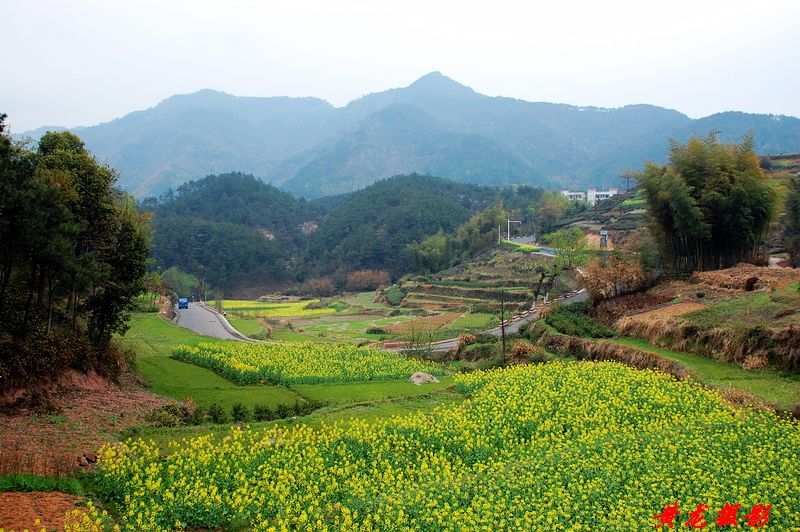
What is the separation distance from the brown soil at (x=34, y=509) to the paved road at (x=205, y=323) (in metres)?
29.3

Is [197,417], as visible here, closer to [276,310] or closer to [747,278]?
[747,278]

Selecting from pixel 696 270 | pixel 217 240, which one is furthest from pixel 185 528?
pixel 217 240

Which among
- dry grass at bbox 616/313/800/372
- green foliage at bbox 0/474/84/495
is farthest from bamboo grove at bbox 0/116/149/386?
dry grass at bbox 616/313/800/372

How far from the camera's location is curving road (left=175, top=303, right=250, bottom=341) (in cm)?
4094

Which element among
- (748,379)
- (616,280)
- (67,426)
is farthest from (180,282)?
(748,379)

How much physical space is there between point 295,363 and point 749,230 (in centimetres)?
2086

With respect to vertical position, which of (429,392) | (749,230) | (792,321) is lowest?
(429,392)

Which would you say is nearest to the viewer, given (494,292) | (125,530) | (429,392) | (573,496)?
(125,530)

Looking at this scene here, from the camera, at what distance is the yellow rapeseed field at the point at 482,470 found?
9.80 metres

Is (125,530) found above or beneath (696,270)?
beneath

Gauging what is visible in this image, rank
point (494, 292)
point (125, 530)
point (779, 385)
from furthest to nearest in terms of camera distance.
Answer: point (494, 292), point (779, 385), point (125, 530)

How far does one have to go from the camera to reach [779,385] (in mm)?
16234

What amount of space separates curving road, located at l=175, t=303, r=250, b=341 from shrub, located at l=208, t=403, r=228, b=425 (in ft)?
75.1

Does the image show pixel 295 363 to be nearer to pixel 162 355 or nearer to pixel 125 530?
pixel 162 355
